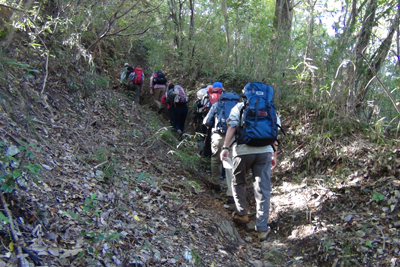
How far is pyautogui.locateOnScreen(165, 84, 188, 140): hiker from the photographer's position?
30.4 feet

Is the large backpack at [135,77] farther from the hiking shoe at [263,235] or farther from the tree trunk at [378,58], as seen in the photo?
the hiking shoe at [263,235]

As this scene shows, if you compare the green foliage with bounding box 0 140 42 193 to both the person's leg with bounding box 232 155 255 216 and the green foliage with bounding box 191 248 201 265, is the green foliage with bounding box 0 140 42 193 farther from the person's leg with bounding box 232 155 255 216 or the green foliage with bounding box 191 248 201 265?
the person's leg with bounding box 232 155 255 216

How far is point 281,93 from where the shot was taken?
8133mm

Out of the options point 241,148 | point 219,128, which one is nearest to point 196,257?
point 241,148

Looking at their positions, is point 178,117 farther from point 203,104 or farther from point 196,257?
point 196,257

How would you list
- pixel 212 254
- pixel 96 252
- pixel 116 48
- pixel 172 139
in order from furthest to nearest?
pixel 116 48 < pixel 172 139 < pixel 212 254 < pixel 96 252

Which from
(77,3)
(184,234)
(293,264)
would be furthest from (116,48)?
(293,264)

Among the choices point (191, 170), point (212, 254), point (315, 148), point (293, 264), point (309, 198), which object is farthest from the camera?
point (191, 170)

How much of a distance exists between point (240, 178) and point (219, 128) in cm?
148

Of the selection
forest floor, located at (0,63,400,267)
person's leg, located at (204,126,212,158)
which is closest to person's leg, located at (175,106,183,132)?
person's leg, located at (204,126,212,158)

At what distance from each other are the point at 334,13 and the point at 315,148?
3.95m

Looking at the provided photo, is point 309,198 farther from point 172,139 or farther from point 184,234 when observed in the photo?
point 172,139

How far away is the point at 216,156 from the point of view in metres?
6.68

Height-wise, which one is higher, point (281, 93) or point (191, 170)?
point (281, 93)
